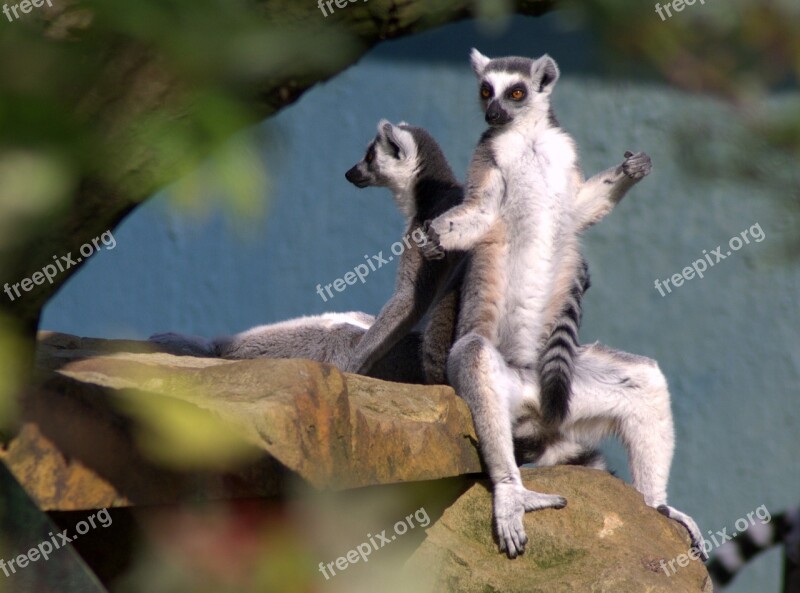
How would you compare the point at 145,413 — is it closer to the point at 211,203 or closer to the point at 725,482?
the point at 211,203

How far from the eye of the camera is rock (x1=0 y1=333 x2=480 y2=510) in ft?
5.73

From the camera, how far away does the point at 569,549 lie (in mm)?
2941

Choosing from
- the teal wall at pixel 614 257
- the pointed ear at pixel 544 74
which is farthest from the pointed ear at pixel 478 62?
the teal wall at pixel 614 257

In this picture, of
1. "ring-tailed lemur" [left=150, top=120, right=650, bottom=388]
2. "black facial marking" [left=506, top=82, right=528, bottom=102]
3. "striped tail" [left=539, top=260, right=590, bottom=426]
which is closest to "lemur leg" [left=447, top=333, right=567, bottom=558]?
"striped tail" [left=539, top=260, right=590, bottom=426]

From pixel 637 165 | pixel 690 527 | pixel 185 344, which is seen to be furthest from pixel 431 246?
pixel 185 344

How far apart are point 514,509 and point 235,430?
1317 mm

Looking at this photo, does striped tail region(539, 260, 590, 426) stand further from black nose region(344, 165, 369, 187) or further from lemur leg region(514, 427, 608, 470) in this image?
black nose region(344, 165, 369, 187)

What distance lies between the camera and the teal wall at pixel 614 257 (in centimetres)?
474

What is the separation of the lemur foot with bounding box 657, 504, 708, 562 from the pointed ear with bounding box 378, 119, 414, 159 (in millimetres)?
1929

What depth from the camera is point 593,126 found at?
493cm

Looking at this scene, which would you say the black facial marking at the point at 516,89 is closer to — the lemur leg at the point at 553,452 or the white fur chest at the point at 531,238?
the white fur chest at the point at 531,238

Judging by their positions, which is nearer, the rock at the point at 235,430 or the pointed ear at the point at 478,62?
the rock at the point at 235,430

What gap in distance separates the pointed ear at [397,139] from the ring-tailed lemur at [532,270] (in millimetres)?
649

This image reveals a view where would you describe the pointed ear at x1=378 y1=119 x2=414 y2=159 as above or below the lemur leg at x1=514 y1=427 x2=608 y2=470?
above
